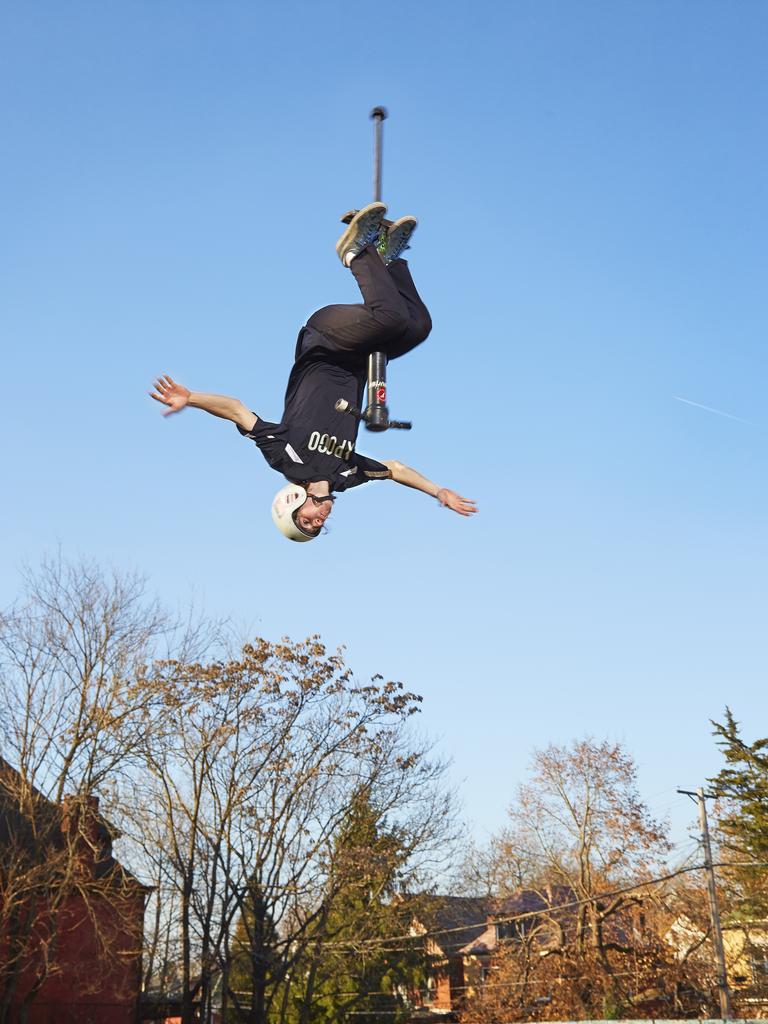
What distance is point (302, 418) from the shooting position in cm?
626

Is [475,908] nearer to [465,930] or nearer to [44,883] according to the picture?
[465,930]

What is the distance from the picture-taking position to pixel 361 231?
6.11m

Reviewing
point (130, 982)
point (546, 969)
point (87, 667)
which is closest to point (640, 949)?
point (546, 969)

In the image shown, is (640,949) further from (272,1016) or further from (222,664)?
(222,664)

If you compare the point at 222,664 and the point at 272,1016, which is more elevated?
the point at 222,664

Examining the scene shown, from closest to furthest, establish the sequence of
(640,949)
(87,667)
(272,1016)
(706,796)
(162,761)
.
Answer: (87,667) < (162,761) < (706,796) < (640,949) < (272,1016)

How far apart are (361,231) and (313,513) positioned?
1.76m

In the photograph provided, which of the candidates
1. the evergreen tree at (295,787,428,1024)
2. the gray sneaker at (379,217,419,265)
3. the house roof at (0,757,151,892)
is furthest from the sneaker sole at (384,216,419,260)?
the evergreen tree at (295,787,428,1024)

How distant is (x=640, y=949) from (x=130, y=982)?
14227 mm

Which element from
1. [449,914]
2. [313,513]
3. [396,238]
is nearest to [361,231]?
[396,238]

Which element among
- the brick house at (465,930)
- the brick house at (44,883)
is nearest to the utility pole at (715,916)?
the brick house at (465,930)

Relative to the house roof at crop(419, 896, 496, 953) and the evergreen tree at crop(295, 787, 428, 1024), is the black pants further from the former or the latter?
the house roof at crop(419, 896, 496, 953)

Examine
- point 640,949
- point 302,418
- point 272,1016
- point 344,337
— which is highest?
point 344,337

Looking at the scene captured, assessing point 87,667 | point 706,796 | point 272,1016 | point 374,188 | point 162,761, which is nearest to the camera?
point 374,188
